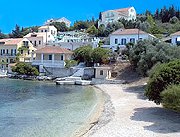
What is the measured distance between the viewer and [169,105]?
19328 mm

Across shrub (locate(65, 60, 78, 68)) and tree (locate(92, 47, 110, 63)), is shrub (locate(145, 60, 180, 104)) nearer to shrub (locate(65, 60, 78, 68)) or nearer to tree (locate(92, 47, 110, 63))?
tree (locate(92, 47, 110, 63))

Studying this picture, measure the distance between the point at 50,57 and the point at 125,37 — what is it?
15819 millimetres

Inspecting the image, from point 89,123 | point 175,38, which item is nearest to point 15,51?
point 175,38

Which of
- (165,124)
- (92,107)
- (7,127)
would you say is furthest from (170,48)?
(7,127)

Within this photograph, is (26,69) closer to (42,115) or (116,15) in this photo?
(42,115)

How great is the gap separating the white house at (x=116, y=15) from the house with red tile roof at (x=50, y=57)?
125 ft

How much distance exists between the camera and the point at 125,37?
6378cm

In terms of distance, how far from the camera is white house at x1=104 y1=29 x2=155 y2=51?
206ft

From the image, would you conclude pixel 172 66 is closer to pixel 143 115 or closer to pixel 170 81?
pixel 170 81

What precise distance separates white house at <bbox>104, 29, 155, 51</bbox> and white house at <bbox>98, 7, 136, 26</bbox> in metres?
31.3

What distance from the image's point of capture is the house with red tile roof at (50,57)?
5889cm

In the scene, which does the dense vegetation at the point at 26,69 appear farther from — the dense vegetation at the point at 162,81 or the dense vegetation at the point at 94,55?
the dense vegetation at the point at 162,81

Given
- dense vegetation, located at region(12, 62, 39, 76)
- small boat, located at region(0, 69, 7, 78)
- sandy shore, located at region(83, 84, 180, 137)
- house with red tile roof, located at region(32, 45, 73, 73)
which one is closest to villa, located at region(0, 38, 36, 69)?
small boat, located at region(0, 69, 7, 78)

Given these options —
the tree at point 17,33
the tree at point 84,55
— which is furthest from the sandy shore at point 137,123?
the tree at point 17,33
